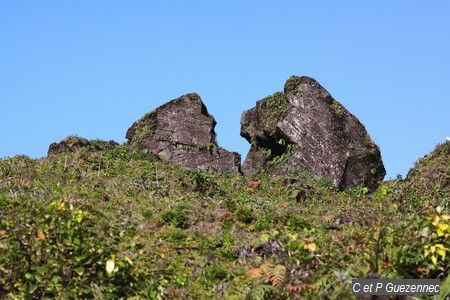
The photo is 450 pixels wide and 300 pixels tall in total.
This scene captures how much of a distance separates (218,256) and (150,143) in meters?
22.0

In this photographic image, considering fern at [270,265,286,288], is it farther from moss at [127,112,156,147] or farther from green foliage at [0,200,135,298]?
moss at [127,112,156,147]

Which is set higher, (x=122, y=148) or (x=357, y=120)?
(x=357, y=120)

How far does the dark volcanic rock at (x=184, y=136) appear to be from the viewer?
36219 millimetres

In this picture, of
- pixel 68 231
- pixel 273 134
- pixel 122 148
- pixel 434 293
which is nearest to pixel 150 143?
pixel 122 148

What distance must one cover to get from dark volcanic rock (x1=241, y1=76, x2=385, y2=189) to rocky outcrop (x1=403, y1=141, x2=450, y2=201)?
6204 mm

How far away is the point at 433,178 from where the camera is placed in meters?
26.0

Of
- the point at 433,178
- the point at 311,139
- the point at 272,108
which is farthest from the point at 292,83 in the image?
the point at 433,178

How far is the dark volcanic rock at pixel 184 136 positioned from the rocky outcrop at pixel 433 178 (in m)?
10.1

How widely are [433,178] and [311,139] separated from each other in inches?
401

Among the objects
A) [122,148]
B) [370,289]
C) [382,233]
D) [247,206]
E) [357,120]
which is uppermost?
[357,120]

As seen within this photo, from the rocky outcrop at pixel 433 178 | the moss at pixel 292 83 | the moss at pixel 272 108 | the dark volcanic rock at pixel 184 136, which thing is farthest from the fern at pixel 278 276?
the moss at pixel 292 83

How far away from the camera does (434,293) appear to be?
462 inches

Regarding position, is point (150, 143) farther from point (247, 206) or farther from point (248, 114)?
point (247, 206)

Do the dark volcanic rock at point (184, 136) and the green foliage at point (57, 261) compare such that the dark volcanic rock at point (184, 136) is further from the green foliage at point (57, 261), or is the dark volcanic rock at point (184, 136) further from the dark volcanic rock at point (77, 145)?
the green foliage at point (57, 261)
